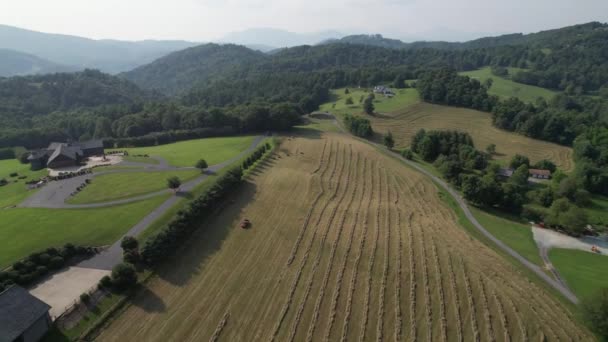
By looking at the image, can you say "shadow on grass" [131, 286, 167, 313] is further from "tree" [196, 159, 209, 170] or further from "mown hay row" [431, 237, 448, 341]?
"tree" [196, 159, 209, 170]

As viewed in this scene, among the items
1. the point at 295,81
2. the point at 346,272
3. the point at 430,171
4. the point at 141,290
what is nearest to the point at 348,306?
the point at 346,272

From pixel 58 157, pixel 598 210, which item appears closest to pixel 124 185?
pixel 58 157

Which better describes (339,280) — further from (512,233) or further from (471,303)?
(512,233)

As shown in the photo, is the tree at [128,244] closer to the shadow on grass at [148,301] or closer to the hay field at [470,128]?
the shadow on grass at [148,301]

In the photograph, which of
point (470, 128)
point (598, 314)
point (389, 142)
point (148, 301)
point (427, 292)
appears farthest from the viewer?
point (470, 128)

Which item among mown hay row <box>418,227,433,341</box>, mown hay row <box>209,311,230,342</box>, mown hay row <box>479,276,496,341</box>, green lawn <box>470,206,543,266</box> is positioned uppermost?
mown hay row <box>209,311,230,342</box>

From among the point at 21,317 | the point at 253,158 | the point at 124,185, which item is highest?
the point at 253,158

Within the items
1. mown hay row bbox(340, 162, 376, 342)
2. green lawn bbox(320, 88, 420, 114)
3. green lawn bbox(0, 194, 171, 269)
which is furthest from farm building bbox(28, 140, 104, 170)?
green lawn bbox(320, 88, 420, 114)

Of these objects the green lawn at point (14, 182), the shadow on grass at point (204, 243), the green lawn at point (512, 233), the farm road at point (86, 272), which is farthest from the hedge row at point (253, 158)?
the green lawn at point (512, 233)
